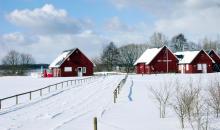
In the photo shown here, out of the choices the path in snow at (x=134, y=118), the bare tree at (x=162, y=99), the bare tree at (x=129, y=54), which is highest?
the bare tree at (x=129, y=54)

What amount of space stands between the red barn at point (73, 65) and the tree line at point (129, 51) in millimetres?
35709

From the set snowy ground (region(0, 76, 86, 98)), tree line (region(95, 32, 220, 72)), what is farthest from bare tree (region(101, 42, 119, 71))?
snowy ground (region(0, 76, 86, 98))

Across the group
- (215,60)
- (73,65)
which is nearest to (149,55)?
(215,60)

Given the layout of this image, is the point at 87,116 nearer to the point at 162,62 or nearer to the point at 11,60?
the point at 162,62

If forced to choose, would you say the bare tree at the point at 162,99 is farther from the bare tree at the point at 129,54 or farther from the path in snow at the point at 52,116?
the bare tree at the point at 129,54

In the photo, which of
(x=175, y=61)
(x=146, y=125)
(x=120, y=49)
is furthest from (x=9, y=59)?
(x=146, y=125)

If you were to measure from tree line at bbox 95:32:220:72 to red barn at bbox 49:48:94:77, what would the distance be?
3571 cm

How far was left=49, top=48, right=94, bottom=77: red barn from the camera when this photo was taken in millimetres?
76938

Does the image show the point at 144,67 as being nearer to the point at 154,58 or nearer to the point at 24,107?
the point at 154,58

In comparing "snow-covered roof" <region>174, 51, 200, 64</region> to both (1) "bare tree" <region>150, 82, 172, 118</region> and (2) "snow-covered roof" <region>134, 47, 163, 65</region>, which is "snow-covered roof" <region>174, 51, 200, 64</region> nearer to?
(2) "snow-covered roof" <region>134, 47, 163, 65</region>

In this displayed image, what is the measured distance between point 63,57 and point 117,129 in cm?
6517

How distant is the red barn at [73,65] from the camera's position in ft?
252

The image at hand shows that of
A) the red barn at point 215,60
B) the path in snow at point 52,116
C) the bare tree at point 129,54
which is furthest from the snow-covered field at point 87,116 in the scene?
the bare tree at point 129,54

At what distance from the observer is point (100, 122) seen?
16734mm
